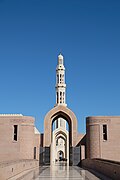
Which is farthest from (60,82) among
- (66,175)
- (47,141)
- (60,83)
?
(66,175)

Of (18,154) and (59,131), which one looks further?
(59,131)

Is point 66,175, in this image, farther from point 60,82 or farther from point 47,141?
point 60,82

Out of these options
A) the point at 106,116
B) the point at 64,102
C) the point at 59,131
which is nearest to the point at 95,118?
the point at 106,116

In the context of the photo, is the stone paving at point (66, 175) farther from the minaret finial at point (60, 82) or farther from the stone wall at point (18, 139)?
the minaret finial at point (60, 82)

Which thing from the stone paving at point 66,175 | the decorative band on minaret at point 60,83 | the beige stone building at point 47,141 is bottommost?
the stone paving at point 66,175

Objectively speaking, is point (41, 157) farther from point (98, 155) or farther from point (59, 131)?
point (59, 131)

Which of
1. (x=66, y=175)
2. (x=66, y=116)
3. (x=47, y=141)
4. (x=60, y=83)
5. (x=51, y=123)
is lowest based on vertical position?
(x=66, y=175)

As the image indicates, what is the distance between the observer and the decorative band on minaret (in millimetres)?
48062

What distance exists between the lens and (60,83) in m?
49.6

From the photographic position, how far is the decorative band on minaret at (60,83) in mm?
48062

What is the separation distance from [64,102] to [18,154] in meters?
24.3

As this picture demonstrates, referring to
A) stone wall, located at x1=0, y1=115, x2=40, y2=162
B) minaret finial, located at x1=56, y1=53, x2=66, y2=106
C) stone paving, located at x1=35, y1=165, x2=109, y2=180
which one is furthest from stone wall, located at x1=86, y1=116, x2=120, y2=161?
minaret finial, located at x1=56, y1=53, x2=66, y2=106

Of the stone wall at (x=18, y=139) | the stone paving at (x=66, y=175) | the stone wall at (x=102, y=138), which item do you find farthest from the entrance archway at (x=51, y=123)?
the stone paving at (x=66, y=175)

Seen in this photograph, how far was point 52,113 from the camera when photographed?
100 feet
